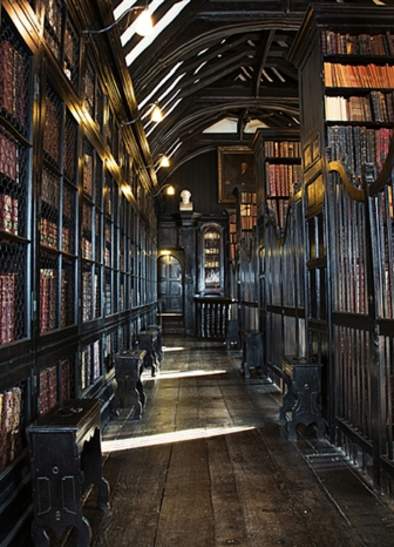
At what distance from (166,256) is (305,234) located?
882 centimetres

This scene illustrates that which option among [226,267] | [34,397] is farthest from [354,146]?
[226,267]

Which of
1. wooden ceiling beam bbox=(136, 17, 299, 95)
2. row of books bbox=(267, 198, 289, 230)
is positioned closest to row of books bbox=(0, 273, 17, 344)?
wooden ceiling beam bbox=(136, 17, 299, 95)

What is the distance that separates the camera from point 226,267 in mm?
12250

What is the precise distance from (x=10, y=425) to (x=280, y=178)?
16.0 feet

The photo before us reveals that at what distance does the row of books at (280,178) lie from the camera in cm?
597

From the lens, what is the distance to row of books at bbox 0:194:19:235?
1.86m

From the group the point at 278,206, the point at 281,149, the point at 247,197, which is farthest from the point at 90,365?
the point at 247,197

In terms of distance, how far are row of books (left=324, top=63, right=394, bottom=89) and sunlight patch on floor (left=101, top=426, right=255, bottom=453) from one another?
9.06 ft

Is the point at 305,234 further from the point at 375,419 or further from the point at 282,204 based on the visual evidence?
the point at 282,204

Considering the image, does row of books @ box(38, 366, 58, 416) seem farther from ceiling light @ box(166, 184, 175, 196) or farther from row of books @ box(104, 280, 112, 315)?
ceiling light @ box(166, 184, 175, 196)

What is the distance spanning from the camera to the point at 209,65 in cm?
835

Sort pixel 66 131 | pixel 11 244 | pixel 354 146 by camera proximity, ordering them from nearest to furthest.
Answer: pixel 11 244, pixel 66 131, pixel 354 146

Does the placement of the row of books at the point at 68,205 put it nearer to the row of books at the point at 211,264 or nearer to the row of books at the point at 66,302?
the row of books at the point at 66,302

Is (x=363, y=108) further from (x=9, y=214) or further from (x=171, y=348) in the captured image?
(x=171, y=348)
